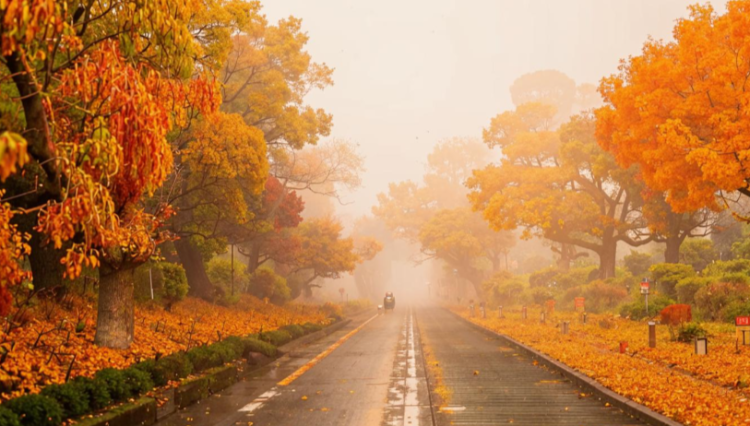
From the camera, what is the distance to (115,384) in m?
8.32

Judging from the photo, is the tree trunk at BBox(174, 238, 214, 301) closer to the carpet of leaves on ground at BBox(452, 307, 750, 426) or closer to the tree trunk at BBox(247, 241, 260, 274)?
the tree trunk at BBox(247, 241, 260, 274)

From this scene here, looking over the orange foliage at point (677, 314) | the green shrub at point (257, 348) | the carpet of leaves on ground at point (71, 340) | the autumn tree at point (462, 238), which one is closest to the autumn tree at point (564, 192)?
the orange foliage at point (677, 314)

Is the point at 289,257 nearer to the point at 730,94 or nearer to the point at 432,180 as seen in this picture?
Answer: the point at 730,94

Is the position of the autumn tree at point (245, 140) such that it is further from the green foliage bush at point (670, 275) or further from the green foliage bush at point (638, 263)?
the green foliage bush at point (638, 263)

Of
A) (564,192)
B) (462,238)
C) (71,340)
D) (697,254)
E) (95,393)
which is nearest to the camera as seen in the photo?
(95,393)

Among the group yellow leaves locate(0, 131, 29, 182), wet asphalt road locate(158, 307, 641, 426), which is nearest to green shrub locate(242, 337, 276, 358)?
wet asphalt road locate(158, 307, 641, 426)

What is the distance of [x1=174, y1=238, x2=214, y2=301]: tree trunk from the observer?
27.2 meters

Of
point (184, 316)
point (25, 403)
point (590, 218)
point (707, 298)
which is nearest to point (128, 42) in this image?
point (25, 403)

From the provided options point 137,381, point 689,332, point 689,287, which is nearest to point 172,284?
point 137,381

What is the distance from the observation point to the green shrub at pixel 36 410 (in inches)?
256

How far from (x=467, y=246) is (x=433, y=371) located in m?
40.4

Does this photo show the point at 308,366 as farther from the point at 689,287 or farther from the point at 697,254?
the point at 697,254

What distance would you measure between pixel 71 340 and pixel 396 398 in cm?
606

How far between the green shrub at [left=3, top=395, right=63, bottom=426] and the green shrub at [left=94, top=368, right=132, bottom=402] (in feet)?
4.70
